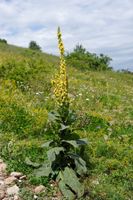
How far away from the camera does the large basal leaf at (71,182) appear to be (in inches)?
353

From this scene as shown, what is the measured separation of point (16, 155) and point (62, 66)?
2661 millimetres

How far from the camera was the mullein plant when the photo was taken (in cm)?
899

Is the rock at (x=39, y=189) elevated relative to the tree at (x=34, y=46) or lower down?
lower down

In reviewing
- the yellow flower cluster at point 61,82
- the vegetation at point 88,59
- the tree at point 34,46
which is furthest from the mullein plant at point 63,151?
the tree at point 34,46

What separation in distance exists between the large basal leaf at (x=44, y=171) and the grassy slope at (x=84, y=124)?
178 mm

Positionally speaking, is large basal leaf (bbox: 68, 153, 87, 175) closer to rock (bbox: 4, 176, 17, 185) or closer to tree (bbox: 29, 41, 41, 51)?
rock (bbox: 4, 176, 17, 185)

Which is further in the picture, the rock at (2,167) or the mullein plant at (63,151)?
the rock at (2,167)

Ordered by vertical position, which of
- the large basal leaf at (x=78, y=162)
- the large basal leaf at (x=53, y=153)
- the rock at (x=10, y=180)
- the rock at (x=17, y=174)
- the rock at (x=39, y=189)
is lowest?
the rock at (x=39, y=189)

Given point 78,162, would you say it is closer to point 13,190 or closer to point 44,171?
point 44,171

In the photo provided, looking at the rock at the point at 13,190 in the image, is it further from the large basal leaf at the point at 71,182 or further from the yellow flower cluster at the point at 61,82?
the yellow flower cluster at the point at 61,82

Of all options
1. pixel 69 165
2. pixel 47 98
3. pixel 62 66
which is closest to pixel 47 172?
pixel 69 165

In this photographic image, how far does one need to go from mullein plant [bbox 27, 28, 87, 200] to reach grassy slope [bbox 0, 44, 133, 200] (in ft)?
1.22

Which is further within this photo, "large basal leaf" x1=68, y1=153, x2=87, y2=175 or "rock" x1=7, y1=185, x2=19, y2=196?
"large basal leaf" x1=68, y1=153, x2=87, y2=175

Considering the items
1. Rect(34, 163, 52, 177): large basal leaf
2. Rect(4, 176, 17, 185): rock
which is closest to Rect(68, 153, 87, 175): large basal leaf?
Rect(34, 163, 52, 177): large basal leaf
